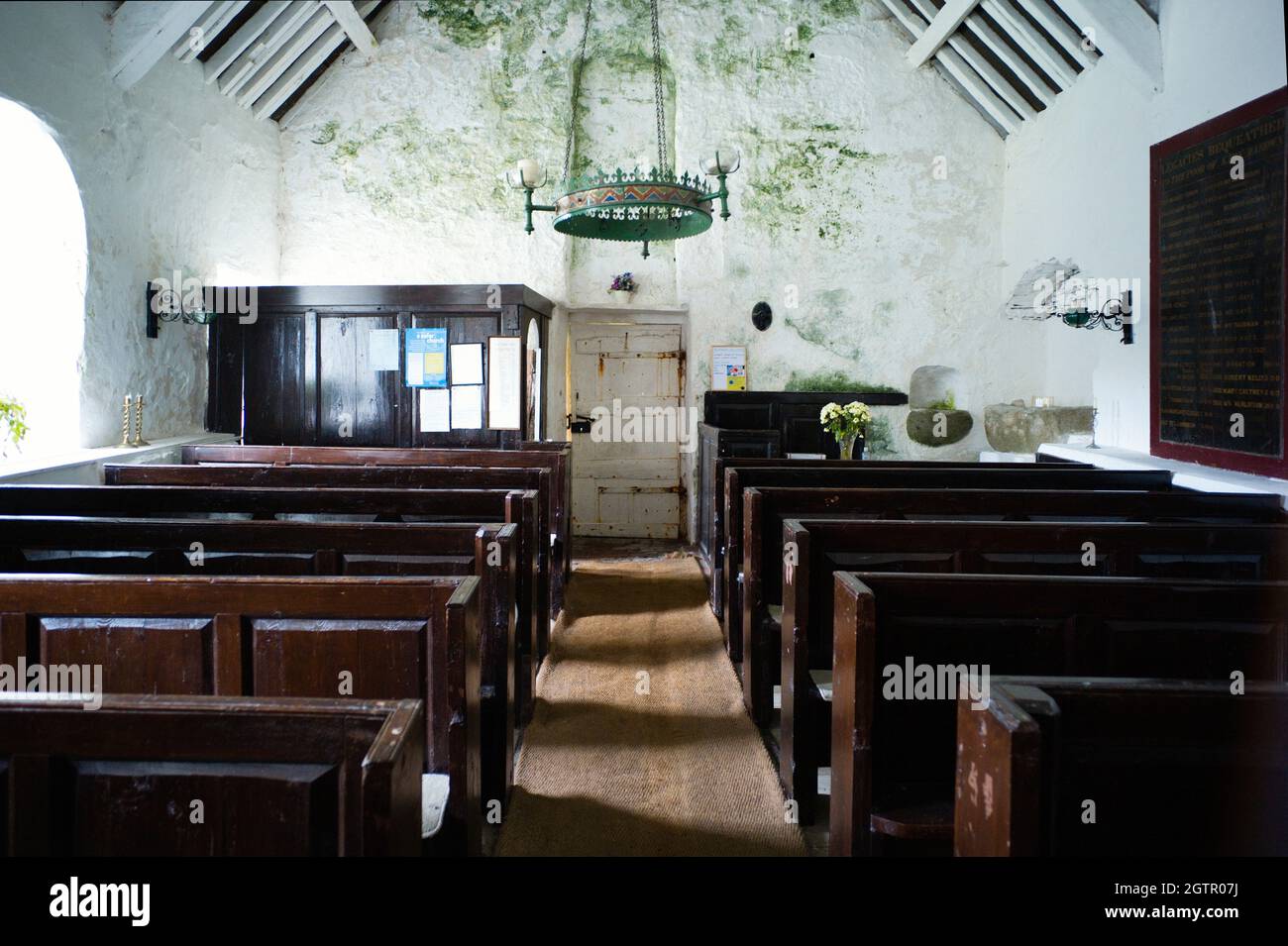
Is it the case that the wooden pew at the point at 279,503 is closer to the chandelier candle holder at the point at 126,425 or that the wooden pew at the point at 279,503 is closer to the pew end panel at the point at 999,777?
the chandelier candle holder at the point at 126,425

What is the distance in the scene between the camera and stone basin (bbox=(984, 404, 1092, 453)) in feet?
20.6

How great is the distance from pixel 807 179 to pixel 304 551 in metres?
6.20

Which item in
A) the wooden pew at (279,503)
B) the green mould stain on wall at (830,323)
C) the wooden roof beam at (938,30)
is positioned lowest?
the wooden pew at (279,503)

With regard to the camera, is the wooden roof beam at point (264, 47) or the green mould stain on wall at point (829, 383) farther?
the green mould stain on wall at point (829, 383)

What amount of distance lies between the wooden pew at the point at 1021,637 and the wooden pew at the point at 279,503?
5.42ft

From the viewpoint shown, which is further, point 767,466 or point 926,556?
point 767,466

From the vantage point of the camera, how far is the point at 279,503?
3412mm

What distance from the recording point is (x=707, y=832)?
265cm

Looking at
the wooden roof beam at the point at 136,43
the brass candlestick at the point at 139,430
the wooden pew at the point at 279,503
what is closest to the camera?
the wooden roof beam at the point at 136,43

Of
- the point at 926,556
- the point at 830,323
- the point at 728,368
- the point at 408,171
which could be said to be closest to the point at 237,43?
the point at 408,171

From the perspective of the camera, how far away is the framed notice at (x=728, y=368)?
780 cm

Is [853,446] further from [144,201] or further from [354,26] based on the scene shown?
[354,26]
